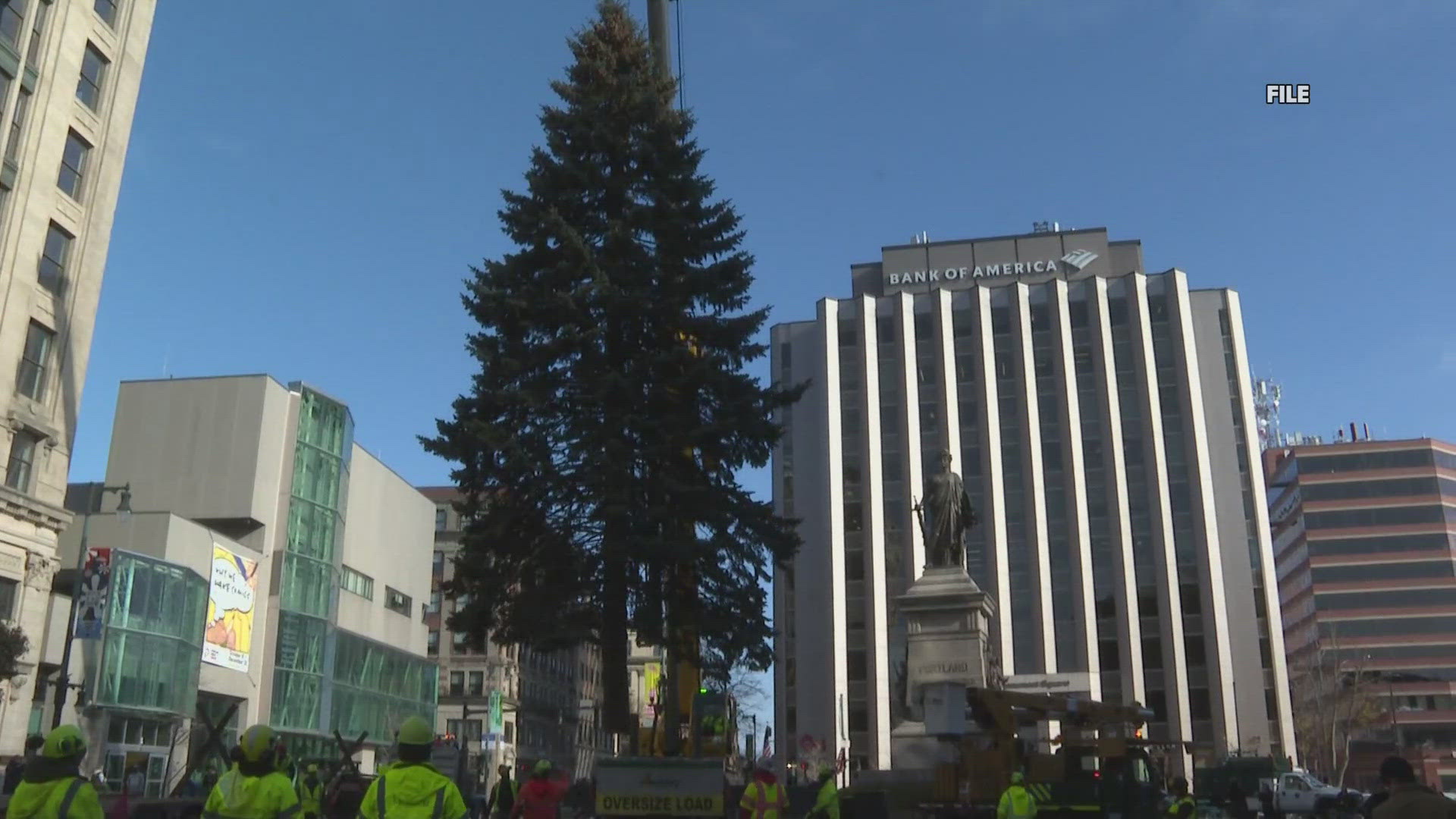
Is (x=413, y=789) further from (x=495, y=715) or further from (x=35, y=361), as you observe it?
(x=495, y=715)

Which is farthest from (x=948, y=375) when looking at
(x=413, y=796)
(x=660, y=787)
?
(x=413, y=796)

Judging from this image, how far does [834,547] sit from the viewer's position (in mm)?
81438

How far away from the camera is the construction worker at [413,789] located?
5887 mm

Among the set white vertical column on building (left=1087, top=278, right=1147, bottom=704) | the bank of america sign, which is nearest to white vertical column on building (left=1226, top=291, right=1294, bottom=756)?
white vertical column on building (left=1087, top=278, right=1147, bottom=704)

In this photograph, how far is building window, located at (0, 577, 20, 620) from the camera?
3084cm

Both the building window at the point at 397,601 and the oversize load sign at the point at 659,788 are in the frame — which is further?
the building window at the point at 397,601

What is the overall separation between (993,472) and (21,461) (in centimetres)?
6030

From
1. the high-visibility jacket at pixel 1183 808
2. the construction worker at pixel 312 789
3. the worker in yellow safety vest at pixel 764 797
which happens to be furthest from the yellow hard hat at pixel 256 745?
the high-visibility jacket at pixel 1183 808

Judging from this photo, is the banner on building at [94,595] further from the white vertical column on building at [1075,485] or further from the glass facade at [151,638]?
the white vertical column on building at [1075,485]

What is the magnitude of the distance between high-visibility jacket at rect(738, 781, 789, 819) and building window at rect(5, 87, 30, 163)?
2857 cm

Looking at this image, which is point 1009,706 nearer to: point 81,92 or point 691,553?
point 691,553

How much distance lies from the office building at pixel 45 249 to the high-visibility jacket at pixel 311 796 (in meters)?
19.1

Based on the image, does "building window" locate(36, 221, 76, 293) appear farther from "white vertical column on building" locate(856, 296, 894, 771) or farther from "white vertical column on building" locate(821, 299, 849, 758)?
"white vertical column on building" locate(856, 296, 894, 771)

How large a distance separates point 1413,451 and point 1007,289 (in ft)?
140
